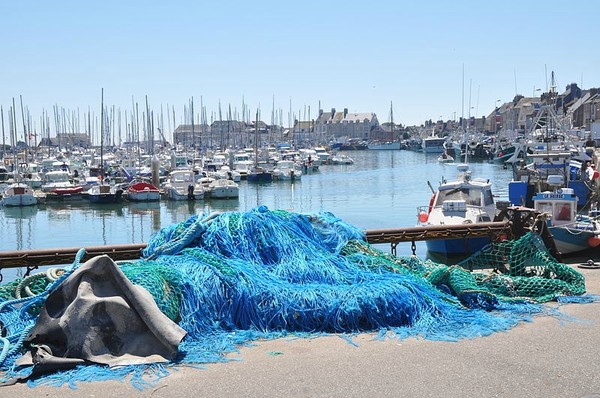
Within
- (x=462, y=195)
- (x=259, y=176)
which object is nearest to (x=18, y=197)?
(x=259, y=176)

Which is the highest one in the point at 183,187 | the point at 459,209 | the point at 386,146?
the point at 386,146

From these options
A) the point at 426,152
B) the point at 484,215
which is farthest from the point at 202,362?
the point at 426,152

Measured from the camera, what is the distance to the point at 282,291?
255 inches

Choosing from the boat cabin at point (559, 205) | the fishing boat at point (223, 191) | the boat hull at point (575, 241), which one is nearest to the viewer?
the boat hull at point (575, 241)

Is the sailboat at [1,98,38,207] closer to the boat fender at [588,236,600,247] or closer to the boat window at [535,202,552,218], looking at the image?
the boat window at [535,202,552,218]

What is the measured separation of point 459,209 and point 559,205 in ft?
13.5

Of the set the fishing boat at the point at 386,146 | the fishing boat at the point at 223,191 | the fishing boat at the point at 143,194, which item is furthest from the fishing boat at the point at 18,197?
the fishing boat at the point at 386,146

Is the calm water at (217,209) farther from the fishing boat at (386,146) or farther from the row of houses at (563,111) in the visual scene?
the fishing boat at (386,146)

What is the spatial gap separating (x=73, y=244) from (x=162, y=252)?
23.6 meters

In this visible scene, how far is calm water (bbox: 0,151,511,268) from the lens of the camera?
3170 cm

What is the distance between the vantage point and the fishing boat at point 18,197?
1767 inches

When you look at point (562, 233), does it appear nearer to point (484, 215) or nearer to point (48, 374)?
point (484, 215)

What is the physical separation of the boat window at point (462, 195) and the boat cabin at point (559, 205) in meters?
4.70

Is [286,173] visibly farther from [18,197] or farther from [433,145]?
[433,145]
